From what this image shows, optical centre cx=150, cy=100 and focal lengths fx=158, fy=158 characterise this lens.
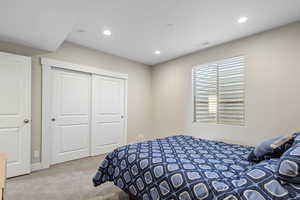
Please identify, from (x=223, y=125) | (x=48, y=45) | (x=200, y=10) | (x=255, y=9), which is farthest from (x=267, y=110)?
(x=48, y=45)

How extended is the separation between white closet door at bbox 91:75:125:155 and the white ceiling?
3.51 feet

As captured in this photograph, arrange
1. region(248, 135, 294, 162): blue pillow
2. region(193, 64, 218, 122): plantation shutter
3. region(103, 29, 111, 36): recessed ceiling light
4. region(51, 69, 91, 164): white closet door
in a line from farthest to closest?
region(193, 64, 218, 122): plantation shutter < region(51, 69, 91, 164): white closet door < region(103, 29, 111, 36): recessed ceiling light < region(248, 135, 294, 162): blue pillow

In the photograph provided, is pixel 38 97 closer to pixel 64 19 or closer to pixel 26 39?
pixel 26 39

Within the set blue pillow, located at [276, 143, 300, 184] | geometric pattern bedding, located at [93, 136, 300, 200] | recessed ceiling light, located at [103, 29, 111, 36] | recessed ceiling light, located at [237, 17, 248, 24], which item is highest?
recessed ceiling light, located at [103, 29, 111, 36]

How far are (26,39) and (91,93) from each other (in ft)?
5.06

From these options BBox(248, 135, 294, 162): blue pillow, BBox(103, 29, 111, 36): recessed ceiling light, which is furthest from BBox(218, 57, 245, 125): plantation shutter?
BBox(103, 29, 111, 36): recessed ceiling light

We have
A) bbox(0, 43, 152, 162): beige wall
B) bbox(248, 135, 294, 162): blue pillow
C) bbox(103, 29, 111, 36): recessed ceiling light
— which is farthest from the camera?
bbox(0, 43, 152, 162): beige wall

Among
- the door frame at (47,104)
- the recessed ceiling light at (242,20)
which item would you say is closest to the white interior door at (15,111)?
the door frame at (47,104)

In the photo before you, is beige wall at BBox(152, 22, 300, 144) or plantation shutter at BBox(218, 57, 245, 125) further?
plantation shutter at BBox(218, 57, 245, 125)

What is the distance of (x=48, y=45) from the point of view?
280 cm

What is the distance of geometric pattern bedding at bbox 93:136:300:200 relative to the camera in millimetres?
1053

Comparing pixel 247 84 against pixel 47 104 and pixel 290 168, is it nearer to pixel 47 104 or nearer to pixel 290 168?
pixel 290 168

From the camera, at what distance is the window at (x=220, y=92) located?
310 cm

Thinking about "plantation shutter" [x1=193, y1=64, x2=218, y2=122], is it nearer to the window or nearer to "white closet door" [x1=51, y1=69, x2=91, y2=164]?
the window
